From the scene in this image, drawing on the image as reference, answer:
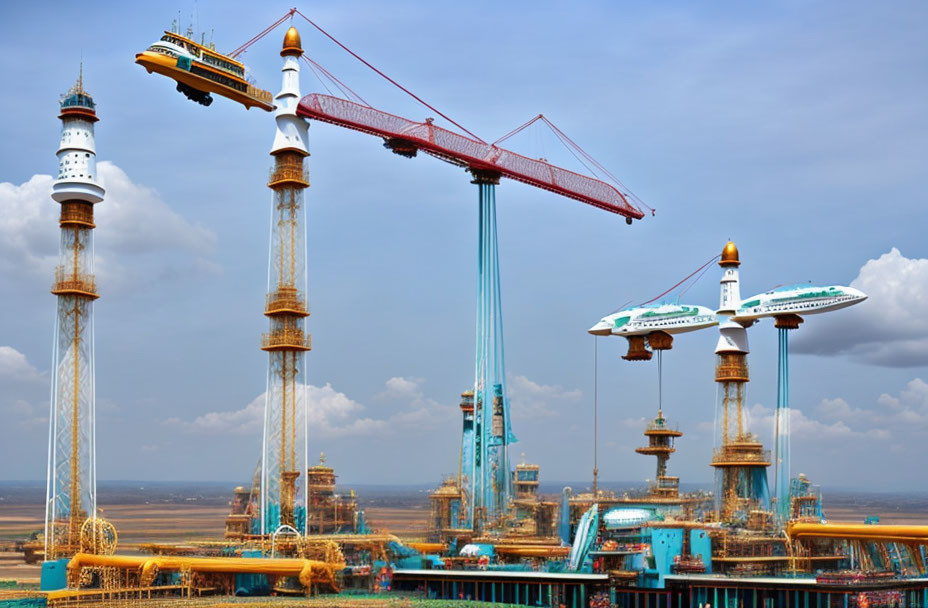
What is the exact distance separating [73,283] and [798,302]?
185ft

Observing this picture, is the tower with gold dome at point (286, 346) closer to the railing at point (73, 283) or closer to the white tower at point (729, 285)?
the railing at point (73, 283)

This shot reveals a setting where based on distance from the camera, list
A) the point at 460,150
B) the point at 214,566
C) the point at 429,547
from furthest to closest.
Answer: the point at 460,150, the point at 429,547, the point at 214,566

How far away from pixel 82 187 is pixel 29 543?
26.0 meters

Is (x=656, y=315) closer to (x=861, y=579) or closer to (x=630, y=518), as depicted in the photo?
(x=630, y=518)

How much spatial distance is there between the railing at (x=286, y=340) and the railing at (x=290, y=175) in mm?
10330

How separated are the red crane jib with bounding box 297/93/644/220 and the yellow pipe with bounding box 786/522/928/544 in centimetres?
3613

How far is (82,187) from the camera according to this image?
73812mm

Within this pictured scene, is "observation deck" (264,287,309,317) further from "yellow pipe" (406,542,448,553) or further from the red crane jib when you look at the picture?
"yellow pipe" (406,542,448,553)

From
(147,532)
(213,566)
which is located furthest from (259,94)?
(147,532)

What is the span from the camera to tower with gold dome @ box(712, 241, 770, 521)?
9706 centimetres

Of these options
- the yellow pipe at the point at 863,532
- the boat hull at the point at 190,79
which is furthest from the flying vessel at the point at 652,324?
the boat hull at the point at 190,79

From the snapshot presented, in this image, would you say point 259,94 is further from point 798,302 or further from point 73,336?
point 798,302

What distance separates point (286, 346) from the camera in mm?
77500

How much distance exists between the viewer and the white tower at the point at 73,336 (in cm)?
7194
